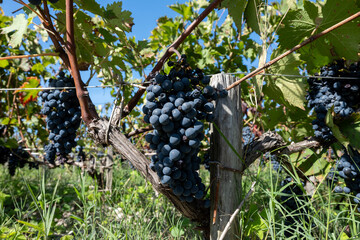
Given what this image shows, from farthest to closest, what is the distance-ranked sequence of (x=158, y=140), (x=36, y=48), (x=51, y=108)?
(x=36, y=48)
(x=51, y=108)
(x=158, y=140)

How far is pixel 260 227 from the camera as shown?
1.39 m

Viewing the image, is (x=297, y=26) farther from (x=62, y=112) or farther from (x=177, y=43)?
(x=62, y=112)

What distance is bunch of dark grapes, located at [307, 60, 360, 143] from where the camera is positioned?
1710mm

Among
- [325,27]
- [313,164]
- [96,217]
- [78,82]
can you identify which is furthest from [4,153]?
[325,27]

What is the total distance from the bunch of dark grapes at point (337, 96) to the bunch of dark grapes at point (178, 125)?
3.16 feet

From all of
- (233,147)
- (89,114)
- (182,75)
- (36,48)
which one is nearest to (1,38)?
(36,48)

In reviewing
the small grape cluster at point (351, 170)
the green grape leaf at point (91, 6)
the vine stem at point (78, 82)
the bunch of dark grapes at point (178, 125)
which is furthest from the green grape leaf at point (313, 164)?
the green grape leaf at point (91, 6)

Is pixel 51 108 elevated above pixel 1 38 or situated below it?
below

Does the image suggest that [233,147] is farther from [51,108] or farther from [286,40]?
[51,108]

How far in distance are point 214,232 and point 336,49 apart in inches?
51.5

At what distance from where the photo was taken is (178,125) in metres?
1.17

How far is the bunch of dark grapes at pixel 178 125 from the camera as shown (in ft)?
3.73

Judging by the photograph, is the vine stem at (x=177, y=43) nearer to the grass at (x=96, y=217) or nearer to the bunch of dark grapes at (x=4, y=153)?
the grass at (x=96, y=217)

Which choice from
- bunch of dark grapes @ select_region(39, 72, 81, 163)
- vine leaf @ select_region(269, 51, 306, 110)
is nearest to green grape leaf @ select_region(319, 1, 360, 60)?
vine leaf @ select_region(269, 51, 306, 110)
